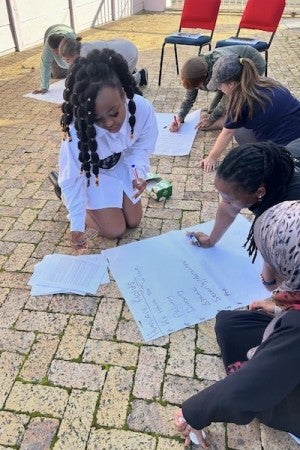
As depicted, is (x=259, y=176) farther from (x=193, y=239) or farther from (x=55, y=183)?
(x=55, y=183)

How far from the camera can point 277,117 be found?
2355 millimetres

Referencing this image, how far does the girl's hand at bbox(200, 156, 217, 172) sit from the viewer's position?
303 centimetres

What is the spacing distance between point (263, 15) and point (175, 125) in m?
2.46

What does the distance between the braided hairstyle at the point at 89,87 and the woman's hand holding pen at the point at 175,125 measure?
160 centimetres

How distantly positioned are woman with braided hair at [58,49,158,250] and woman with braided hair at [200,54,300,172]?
560 mm

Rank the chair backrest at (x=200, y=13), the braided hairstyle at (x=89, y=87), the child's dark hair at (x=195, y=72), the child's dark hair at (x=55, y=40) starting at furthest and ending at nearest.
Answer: the chair backrest at (x=200, y=13)
the child's dark hair at (x=55, y=40)
the child's dark hair at (x=195, y=72)
the braided hairstyle at (x=89, y=87)

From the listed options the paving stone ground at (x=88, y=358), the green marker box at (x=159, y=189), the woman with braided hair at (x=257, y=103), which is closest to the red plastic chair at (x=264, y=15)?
the woman with braided hair at (x=257, y=103)

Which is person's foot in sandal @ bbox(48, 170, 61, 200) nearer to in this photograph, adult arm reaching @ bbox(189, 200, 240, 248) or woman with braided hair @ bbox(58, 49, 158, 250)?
woman with braided hair @ bbox(58, 49, 158, 250)

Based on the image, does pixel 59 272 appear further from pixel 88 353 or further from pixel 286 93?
pixel 286 93

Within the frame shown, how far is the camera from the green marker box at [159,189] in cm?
268

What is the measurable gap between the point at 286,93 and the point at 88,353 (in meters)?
1.96

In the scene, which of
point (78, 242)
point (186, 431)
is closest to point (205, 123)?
point (78, 242)

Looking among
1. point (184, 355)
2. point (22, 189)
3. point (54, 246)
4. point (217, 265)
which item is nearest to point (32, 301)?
point (54, 246)

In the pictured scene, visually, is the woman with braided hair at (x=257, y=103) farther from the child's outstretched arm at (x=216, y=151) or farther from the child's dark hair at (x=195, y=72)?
the child's dark hair at (x=195, y=72)
